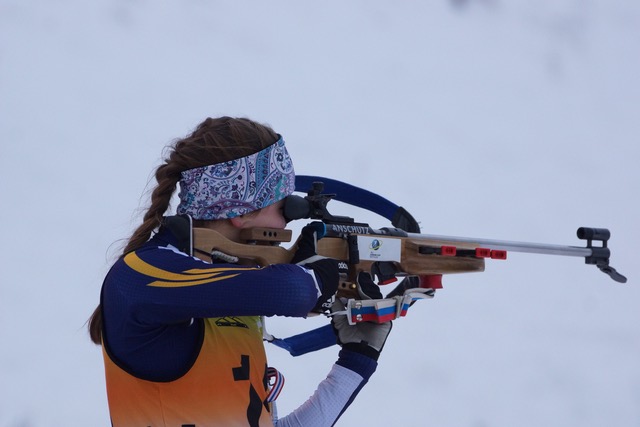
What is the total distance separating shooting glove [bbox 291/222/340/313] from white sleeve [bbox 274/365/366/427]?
150mm

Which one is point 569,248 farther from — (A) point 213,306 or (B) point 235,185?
(A) point 213,306

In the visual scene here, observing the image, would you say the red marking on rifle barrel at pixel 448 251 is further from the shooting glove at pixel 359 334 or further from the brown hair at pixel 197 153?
the brown hair at pixel 197 153

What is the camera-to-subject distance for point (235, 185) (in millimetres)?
1231

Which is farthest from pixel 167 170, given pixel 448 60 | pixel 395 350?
pixel 448 60

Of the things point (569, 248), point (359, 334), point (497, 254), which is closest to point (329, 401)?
point (359, 334)

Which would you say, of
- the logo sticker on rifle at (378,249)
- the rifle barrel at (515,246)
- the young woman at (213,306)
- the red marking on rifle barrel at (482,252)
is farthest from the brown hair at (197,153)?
the red marking on rifle barrel at (482,252)

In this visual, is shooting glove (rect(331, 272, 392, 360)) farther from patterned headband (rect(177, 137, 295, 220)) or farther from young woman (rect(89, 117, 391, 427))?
patterned headband (rect(177, 137, 295, 220))

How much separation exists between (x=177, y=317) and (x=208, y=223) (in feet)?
0.97

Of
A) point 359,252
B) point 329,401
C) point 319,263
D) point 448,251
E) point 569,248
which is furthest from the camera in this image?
point 569,248

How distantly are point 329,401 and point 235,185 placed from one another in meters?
0.44

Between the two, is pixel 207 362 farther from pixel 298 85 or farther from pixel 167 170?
pixel 298 85

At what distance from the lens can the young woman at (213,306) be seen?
1.02m

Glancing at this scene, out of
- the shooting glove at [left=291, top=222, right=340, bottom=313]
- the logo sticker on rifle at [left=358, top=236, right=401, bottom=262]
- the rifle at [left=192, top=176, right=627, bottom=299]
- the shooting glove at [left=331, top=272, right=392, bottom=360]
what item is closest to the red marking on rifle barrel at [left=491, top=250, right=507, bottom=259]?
the rifle at [left=192, top=176, right=627, bottom=299]

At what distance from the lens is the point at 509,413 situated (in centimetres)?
255
